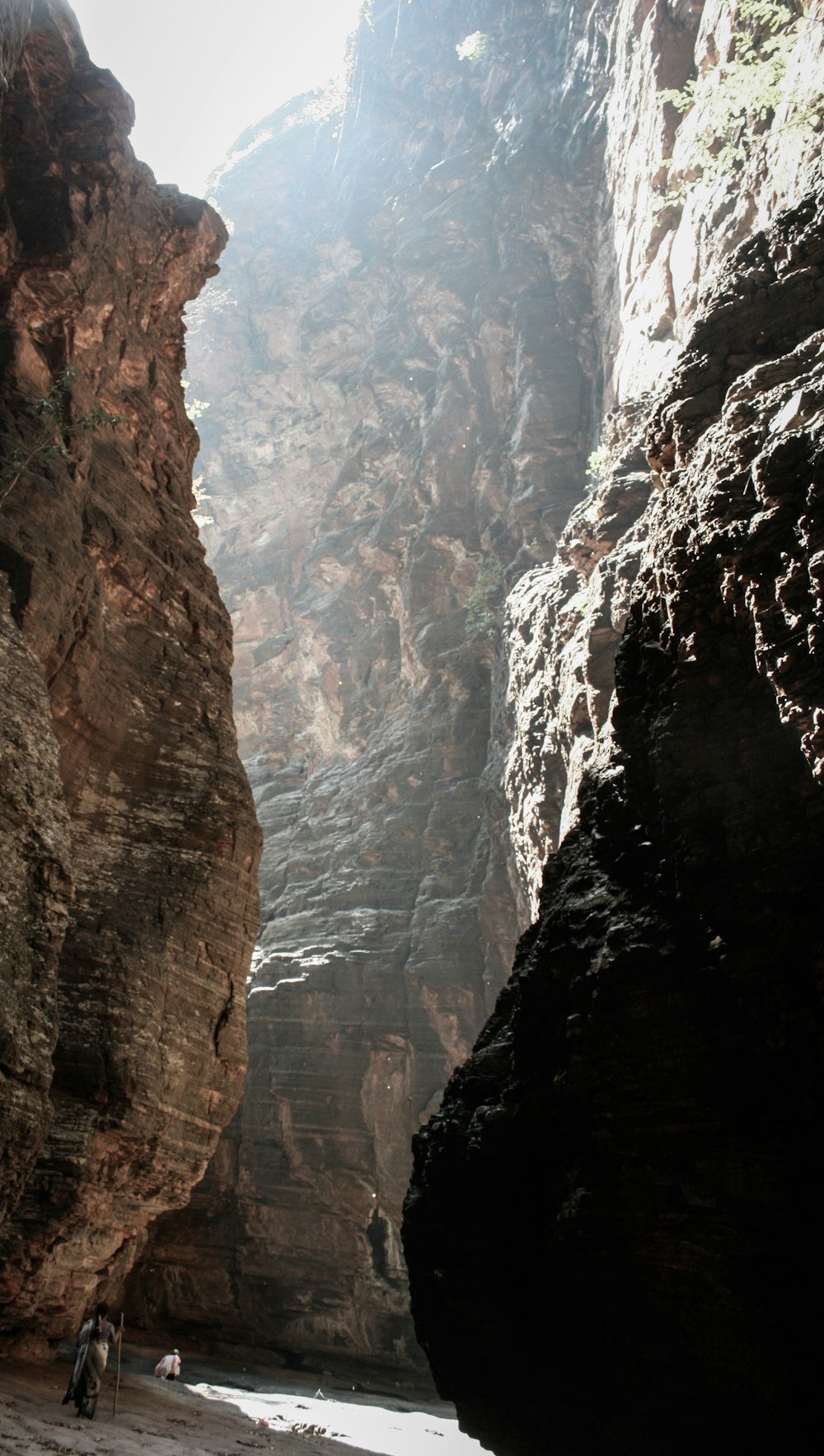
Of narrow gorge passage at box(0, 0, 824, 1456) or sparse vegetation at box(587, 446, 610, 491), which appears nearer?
narrow gorge passage at box(0, 0, 824, 1456)

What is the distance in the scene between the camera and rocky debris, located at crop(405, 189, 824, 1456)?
7.49 meters

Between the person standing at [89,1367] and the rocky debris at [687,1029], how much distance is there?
11.8ft

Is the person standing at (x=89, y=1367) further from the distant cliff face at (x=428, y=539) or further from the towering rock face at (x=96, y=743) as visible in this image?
the distant cliff face at (x=428, y=539)

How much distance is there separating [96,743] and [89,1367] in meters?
7.22

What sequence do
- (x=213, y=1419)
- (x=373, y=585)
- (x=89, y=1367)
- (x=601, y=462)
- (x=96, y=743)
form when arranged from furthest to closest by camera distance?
(x=373, y=585) < (x=601, y=462) < (x=213, y=1419) < (x=96, y=743) < (x=89, y=1367)

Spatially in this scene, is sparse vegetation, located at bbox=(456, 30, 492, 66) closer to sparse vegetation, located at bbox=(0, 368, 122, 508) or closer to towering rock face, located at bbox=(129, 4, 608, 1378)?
towering rock face, located at bbox=(129, 4, 608, 1378)

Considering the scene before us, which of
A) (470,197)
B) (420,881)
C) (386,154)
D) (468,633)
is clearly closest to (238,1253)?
(420,881)

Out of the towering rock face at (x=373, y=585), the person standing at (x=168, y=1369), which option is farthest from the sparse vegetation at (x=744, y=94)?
the person standing at (x=168, y=1369)

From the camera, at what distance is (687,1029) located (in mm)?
8312

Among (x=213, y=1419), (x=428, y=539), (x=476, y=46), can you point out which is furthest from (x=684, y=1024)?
(x=476, y=46)

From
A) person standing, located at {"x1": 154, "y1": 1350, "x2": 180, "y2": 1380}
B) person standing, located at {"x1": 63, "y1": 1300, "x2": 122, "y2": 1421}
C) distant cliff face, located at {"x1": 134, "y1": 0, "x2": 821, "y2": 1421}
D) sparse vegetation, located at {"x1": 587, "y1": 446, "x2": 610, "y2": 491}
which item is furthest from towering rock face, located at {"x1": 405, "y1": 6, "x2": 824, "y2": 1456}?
sparse vegetation, located at {"x1": 587, "y1": 446, "x2": 610, "y2": 491}

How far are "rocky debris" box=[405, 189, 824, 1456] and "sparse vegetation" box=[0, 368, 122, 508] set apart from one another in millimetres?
7383

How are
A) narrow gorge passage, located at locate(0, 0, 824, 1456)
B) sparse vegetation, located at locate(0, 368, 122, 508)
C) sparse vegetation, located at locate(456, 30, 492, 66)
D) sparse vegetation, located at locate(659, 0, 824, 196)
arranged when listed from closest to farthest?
1. narrow gorge passage, located at locate(0, 0, 824, 1456)
2. sparse vegetation, located at locate(0, 368, 122, 508)
3. sparse vegetation, located at locate(659, 0, 824, 196)
4. sparse vegetation, located at locate(456, 30, 492, 66)

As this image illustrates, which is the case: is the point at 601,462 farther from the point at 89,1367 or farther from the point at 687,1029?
the point at 89,1367
